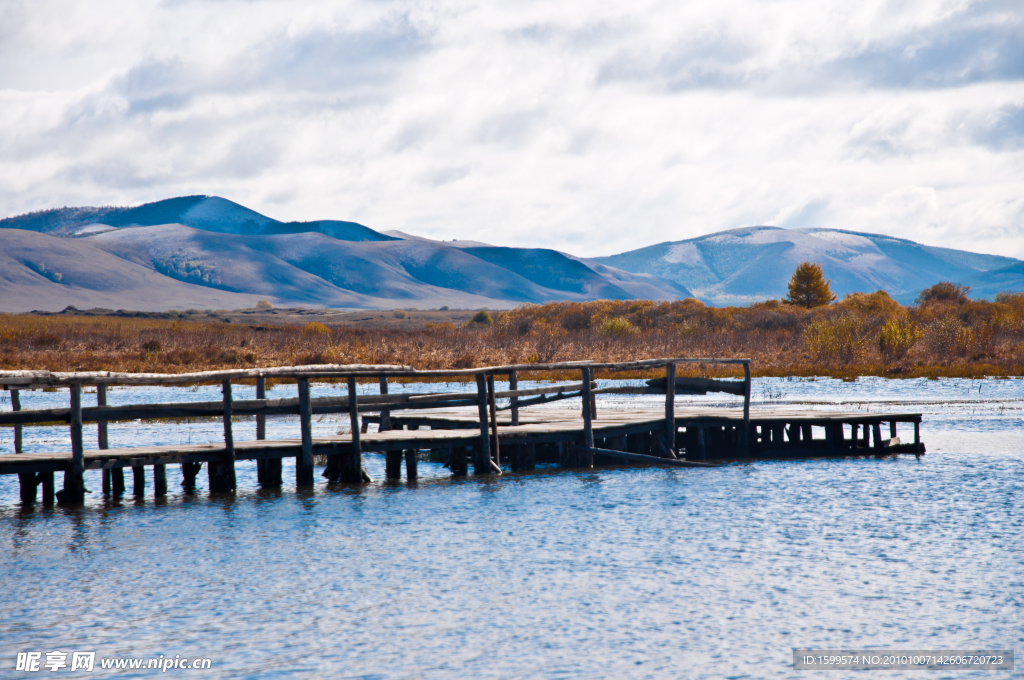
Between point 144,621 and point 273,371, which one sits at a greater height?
Result: point 273,371

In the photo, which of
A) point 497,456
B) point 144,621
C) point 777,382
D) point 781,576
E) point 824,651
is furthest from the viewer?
point 777,382

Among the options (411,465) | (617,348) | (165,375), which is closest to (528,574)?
(165,375)

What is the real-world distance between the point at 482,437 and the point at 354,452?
9.70ft

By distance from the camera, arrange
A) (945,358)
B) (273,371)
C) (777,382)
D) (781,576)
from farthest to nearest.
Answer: (945,358) → (777,382) → (273,371) → (781,576)

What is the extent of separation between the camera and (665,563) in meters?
14.2

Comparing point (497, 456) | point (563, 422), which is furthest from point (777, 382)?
point (497, 456)

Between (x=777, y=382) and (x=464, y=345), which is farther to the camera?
(x=464, y=345)

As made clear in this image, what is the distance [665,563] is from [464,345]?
4023cm

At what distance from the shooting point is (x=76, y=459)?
58.5ft

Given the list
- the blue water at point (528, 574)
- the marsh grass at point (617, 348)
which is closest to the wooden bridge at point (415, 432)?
the blue water at point (528, 574)

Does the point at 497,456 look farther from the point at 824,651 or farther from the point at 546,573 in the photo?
the point at 824,651

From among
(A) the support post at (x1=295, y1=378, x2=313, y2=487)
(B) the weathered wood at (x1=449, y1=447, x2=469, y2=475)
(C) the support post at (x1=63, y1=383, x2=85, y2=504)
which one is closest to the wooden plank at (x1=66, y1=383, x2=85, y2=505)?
(C) the support post at (x1=63, y1=383, x2=85, y2=504)

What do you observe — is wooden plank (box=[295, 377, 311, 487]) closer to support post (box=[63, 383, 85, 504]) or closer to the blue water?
the blue water

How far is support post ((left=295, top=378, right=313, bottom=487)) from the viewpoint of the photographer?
762 inches
